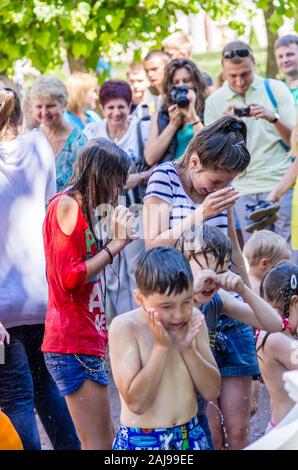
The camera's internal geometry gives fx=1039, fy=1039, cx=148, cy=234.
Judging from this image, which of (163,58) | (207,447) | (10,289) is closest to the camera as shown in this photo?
(207,447)

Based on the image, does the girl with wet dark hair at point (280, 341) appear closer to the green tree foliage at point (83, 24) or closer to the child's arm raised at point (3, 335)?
the child's arm raised at point (3, 335)

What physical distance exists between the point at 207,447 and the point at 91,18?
21.7 feet

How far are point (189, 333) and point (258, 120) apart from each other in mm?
4290

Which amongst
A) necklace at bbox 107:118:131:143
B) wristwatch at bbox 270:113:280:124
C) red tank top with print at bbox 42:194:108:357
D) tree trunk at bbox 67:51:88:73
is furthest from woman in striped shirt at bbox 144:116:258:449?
tree trunk at bbox 67:51:88:73

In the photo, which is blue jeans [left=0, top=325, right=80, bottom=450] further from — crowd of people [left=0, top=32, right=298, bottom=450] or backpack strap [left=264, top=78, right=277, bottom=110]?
backpack strap [left=264, top=78, right=277, bottom=110]

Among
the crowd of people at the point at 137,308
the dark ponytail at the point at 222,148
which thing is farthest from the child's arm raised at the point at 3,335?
the dark ponytail at the point at 222,148

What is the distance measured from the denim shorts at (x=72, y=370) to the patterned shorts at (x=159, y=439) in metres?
0.55

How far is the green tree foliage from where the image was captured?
947 centimetres

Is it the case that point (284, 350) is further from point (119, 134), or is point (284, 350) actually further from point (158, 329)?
point (119, 134)

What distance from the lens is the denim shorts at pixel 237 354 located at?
4.54m
